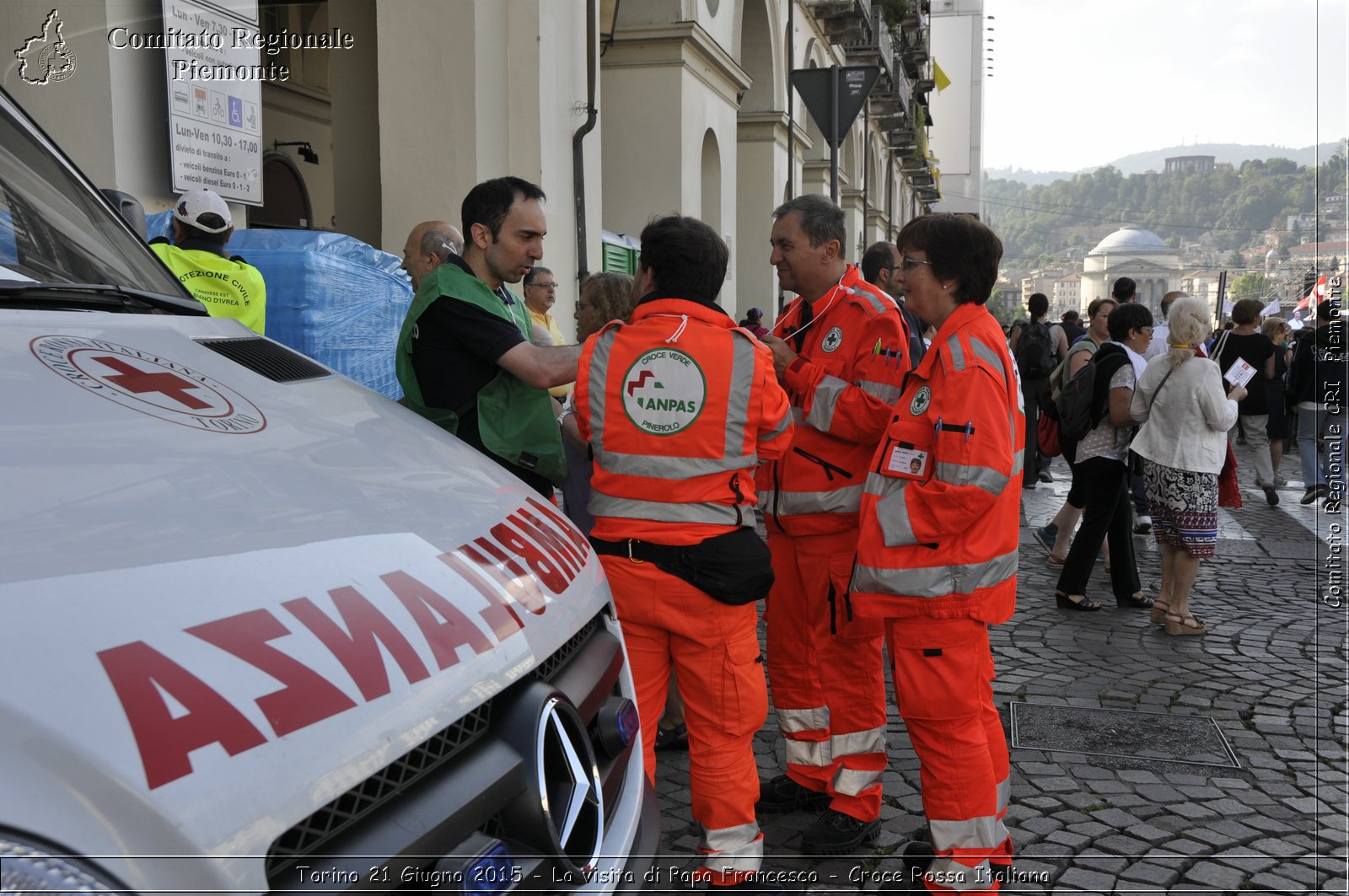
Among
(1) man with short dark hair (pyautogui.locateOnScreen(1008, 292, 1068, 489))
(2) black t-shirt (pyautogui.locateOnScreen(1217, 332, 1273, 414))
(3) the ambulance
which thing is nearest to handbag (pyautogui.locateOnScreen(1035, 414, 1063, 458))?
(2) black t-shirt (pyautogui.locateOnScreen(1217, 332, 1273, 414))

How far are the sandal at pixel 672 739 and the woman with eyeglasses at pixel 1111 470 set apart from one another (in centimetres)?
328

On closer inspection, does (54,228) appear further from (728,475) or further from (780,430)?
(780,430)

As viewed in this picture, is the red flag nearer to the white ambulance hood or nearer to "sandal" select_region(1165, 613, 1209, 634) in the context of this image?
"sandal" select_region(1165, 613, 1209, 634)

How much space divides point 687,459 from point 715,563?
0.29 metres

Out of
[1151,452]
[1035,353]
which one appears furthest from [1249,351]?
[1151,452]

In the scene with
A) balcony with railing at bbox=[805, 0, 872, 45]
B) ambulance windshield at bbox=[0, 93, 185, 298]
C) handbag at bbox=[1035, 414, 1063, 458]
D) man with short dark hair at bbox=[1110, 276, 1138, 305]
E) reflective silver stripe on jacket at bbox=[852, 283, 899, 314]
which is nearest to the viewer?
ambulance windshield at bbox=[0, 93, 185, 298]

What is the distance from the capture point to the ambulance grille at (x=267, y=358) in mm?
2402

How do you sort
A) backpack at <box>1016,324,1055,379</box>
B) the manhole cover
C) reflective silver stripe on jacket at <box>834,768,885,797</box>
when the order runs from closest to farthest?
reflective silver stripe on jacket at <box>834,768,885,797</box> < the manhole cover < backpack at <box>1016,324,1055,379</box>

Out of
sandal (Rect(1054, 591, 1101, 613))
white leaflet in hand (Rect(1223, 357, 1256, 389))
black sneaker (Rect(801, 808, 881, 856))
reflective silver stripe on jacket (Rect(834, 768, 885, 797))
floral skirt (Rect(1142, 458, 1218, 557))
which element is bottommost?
sandal (Rect(1054, 591, 1101, 613))

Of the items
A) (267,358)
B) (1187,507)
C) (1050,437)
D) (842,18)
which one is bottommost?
(1187,507)

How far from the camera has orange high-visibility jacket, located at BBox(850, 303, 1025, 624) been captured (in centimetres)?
296

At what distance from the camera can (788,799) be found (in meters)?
3.88

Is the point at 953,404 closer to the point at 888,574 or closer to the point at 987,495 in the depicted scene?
the point at 987,495

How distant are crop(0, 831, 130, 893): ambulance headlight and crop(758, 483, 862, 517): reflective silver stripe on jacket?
9.07ft
